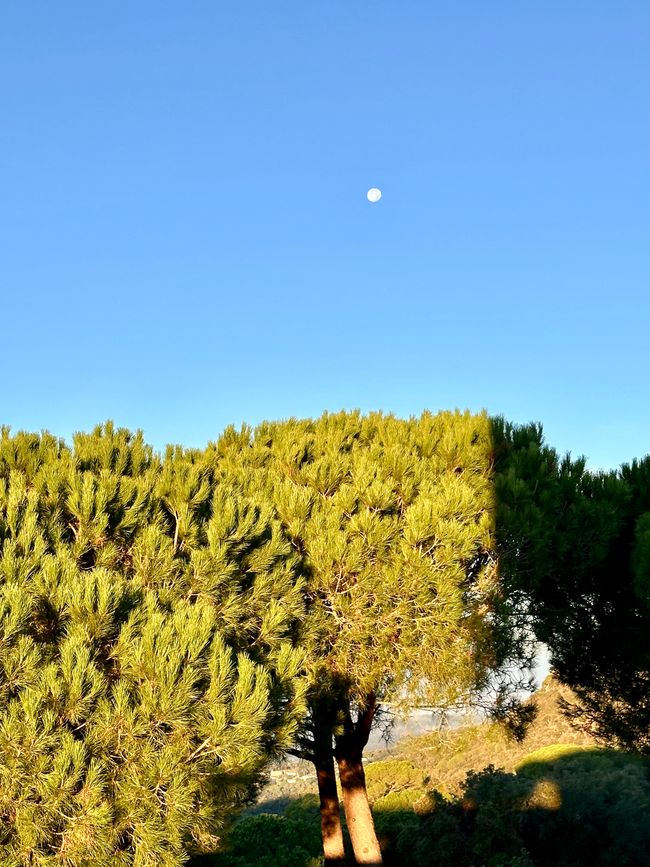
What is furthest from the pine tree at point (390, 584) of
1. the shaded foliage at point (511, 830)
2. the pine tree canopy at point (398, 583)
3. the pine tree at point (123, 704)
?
the shaded foliage at point (511, 830)

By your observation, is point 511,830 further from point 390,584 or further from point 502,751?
point 502,751

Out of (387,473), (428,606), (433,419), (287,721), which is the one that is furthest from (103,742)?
(433,419)

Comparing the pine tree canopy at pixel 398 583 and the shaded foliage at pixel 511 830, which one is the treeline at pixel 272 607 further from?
the shaded foliage at pixel 511 830

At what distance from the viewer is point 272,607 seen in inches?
336

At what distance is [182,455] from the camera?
13164 mm

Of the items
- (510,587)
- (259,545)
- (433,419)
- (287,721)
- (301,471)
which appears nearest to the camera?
(287,721)

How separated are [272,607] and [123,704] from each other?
2527mm

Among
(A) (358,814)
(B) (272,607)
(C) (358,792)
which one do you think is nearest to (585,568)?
(C) (358,792)

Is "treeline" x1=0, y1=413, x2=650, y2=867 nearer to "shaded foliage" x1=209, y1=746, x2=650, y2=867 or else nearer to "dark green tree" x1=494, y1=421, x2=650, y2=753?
"dark green tree" x1=494, y1=421, x2=650, y2=753

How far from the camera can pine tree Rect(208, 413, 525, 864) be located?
1005 centimetres

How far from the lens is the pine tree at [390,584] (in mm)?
10047

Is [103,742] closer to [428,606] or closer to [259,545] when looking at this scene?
[259,545]

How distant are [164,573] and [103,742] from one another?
2.50m

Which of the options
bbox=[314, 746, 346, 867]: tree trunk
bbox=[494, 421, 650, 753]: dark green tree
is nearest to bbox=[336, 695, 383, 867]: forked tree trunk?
bbox=[314, 746, 346, 867]: tree trunk
